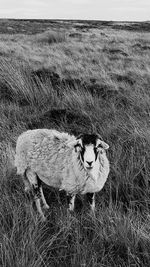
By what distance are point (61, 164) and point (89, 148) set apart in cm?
61

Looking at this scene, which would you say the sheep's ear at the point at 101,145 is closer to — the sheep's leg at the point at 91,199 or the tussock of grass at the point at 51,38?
the sheep's leg at the point at 91,199

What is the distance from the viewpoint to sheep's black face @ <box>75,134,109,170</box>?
2783 mm

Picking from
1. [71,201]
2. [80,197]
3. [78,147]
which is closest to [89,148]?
[78,147]

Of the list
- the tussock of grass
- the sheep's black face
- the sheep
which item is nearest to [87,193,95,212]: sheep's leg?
the sheep

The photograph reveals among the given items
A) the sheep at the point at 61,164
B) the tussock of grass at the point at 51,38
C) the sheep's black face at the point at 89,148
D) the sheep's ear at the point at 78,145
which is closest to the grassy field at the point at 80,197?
the sheep at the point at 61,164

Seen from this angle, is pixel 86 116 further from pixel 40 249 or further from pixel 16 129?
pixel 40 249

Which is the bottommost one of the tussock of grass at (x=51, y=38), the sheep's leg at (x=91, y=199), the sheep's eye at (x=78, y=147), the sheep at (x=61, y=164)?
the sheep's leg at (x=91, y=199)

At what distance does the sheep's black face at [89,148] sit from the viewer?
110 inches

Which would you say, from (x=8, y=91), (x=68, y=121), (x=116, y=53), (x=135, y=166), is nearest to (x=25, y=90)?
(x=8, y=91)

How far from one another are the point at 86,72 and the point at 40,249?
785 cm

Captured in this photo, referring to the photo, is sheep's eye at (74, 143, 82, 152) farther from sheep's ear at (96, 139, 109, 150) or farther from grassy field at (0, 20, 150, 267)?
grassy field at (0, 20, 150, 267)

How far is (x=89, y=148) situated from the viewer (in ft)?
9.27

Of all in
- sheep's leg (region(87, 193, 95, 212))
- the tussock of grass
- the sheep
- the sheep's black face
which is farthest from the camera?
the tussock of grass

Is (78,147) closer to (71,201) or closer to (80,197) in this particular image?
(71,201)
